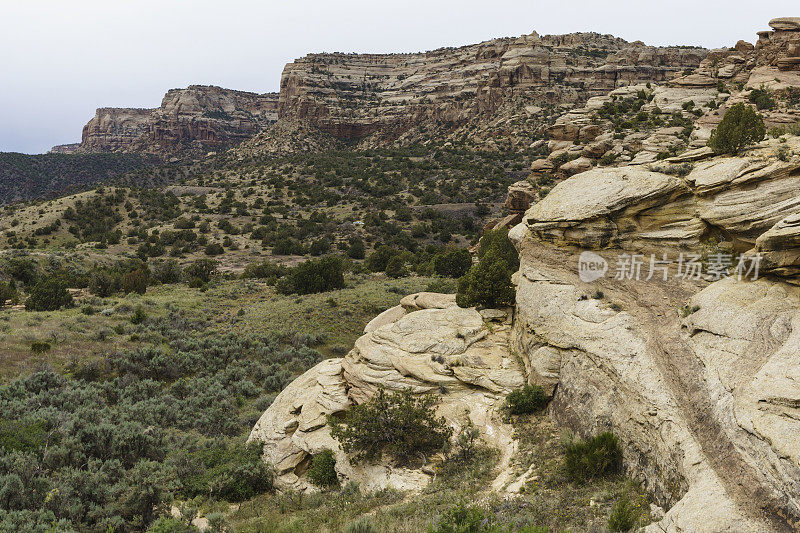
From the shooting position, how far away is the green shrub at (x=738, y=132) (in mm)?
13875

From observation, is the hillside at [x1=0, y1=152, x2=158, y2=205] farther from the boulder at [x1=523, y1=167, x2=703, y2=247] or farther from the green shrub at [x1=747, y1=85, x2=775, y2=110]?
the green shrub at [x1=747, y1=85, x2=775, y2=110]

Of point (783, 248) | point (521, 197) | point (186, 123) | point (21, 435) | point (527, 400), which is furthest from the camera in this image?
point (186, 123)

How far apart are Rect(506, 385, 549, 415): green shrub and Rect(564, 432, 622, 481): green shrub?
8.66 feet

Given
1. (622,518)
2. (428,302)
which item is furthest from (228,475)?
(428,302)

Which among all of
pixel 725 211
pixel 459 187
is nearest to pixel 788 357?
pixel 725 211

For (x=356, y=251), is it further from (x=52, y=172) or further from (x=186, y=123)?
(x=186, y=123)

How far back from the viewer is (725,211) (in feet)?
38.4

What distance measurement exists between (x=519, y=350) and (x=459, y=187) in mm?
58774

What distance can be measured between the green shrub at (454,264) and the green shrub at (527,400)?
23544 mm

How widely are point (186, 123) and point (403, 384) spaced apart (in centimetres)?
17843

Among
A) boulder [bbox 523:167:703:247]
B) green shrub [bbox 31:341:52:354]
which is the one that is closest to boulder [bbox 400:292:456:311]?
boulder [bbox 523:167:703:247]

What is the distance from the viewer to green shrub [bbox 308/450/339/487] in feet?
39.7

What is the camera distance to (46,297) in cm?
2591

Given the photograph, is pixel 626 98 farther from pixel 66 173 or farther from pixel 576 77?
pixel 66 173
